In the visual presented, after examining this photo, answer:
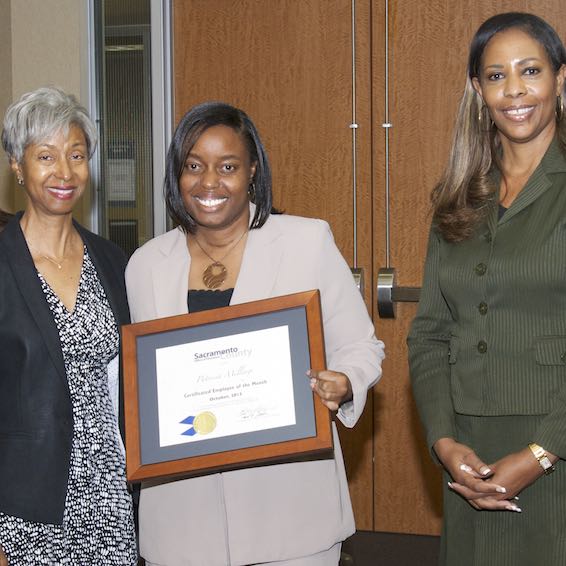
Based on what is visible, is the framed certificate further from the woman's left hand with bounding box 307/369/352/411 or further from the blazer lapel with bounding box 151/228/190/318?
the blazer lapel with bounding box 151/228/190/318

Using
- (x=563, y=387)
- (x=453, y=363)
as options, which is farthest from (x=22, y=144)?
(x=563, y=387)

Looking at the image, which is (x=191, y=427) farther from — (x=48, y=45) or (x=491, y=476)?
(x=48, y=45)

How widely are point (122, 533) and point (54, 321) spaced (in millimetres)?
582

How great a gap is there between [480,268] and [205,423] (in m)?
0.73

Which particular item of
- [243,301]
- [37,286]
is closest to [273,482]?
[243,301]

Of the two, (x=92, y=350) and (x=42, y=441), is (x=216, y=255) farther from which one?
(x=42, y=441)

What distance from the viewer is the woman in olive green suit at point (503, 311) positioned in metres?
1.99

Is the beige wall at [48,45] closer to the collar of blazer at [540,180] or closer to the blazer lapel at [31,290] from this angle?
the blazer lapel at [31,290]

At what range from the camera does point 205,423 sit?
2.08m

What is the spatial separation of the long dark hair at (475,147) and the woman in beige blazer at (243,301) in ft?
0.99

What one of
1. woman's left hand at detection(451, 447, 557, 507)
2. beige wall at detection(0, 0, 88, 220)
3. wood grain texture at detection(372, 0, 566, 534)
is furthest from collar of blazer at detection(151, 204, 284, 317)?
beige wall at detection(0, 0, 88, 220)

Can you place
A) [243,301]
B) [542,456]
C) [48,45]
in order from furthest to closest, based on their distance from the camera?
[48,45] < [243,301] < [542,456]

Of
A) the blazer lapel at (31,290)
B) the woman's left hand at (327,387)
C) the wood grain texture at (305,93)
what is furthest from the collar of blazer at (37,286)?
the wood grain texture at (305,93)

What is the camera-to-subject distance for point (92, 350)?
7.63 feet
